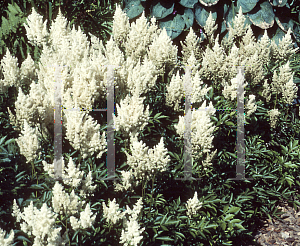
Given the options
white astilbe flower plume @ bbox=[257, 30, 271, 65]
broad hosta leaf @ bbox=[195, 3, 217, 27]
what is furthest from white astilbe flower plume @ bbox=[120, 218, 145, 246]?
broad hosta leaf @ bbox=[195, 3, 217, 27]

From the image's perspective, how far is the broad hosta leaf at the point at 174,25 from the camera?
5445 millimetres

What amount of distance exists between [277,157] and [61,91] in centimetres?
291

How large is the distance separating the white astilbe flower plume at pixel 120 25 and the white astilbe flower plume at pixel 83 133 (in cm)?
213

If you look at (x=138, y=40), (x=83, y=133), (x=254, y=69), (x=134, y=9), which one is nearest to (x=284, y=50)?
(x=254, y=69)

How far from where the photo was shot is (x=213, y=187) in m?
3.57

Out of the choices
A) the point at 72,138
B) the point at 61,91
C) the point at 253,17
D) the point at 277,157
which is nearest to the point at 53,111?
the point at 61,91

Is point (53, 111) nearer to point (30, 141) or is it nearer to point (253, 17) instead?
point (30, 141)

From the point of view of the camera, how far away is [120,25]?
14.5 feet

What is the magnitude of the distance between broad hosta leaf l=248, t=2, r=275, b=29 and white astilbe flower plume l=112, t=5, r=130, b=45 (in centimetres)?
249

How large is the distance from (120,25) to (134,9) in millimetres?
1290

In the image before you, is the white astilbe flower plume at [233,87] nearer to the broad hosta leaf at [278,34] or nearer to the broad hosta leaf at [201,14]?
the broad hosta leaf at [201,14]

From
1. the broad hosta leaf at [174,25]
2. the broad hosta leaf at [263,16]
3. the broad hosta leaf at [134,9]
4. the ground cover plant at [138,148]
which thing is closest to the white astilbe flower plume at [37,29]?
the ground cover plant at [138,148]

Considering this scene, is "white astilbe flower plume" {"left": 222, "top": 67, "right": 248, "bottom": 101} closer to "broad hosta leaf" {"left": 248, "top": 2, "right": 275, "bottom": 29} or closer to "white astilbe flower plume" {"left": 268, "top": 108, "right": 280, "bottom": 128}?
"white astilbe flower plume" {"left": 268, "top": 108, "right": 280, "bottom": 128}

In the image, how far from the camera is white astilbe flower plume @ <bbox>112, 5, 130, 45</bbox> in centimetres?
440
